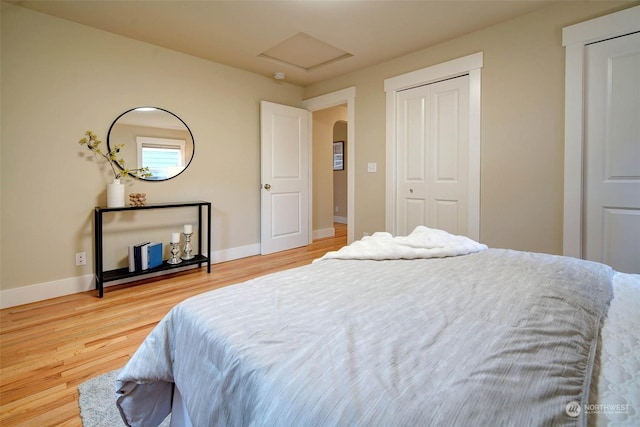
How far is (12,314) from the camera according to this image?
244 centimetres

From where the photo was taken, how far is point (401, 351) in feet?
2.22

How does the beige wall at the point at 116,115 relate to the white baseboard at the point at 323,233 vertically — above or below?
above

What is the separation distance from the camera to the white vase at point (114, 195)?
2934mm

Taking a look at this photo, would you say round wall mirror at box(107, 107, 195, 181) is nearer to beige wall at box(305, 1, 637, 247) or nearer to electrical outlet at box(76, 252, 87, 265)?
electrical outlet at box(76, 252, 87, 265)

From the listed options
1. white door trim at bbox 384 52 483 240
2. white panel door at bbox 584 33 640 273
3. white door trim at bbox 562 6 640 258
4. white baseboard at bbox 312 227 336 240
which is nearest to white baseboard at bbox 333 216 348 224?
white baseboard at bbox 312 227 336 240

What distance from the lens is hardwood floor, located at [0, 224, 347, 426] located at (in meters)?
1.46

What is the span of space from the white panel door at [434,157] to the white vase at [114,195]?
112 inches

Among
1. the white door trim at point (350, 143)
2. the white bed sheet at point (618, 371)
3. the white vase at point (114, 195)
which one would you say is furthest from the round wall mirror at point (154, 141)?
the white bed sheet at point (618, 371)

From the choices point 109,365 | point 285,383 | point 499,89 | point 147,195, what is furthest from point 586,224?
point 147,195

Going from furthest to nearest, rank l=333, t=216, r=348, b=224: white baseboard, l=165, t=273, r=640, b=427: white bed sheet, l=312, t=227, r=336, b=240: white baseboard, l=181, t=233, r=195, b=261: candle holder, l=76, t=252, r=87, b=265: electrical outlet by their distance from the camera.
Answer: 1. l=333, t=216, r=348, b=224: white baseboard
2. l=312, t=227, r=336, b=240: white baseboard
3. l=181, t=233, r=195, b=261: candle holder
4. l=76, t=252, r=87, b=265: electrical outlet
5. l=165, t=273, r=640, b=427: white bed sheet

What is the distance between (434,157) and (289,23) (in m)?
1.92

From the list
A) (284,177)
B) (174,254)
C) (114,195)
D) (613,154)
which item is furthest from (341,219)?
(613,154)

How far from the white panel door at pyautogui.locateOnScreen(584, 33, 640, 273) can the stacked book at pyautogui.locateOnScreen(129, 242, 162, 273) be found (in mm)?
3807

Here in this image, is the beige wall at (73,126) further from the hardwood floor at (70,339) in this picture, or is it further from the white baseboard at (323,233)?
the white baseboard at (323,233)
